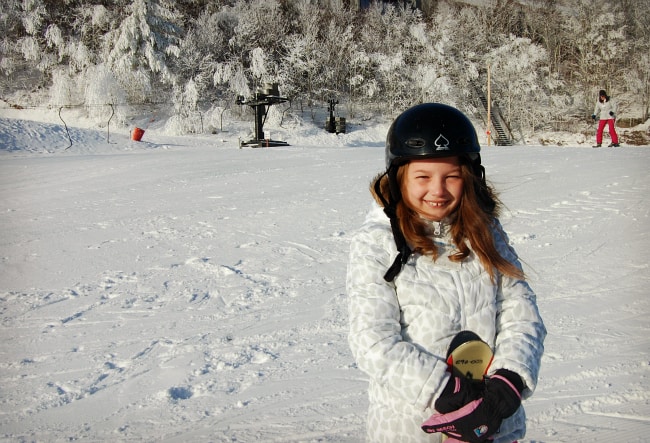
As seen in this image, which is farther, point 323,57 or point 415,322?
point 323,57

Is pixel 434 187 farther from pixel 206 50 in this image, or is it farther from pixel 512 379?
pixel 206 50

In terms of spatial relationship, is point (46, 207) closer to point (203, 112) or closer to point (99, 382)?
point (99, 382)

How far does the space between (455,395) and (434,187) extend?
0.63 m

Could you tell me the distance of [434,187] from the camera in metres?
1.52

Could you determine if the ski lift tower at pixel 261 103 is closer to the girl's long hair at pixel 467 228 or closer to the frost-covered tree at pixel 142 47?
the frost-covered tree at pixel 142 47

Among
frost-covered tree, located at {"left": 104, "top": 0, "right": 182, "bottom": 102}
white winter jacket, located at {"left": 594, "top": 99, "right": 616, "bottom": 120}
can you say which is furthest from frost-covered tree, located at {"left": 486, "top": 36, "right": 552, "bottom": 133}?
frost-covered tree, located at {"left": 104, "top": 0, "right": 182, "bottom": 102}

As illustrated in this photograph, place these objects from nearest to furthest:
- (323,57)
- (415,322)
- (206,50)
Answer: (415,322), (206,50), (323,57)

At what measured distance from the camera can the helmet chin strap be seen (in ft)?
4.58

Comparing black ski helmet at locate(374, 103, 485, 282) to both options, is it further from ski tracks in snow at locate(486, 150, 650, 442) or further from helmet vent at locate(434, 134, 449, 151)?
ski tracks in snow at locate(486, 150, 650, 442)

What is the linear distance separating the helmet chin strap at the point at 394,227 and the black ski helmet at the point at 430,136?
0.21ft

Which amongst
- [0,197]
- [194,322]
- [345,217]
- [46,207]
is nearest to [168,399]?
[194,322]

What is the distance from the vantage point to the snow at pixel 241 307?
247cm

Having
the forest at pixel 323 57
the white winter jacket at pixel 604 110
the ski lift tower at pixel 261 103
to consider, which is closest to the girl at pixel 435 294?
the white winter jacket at pixel 604 110

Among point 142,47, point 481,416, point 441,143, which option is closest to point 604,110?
point 441,143
